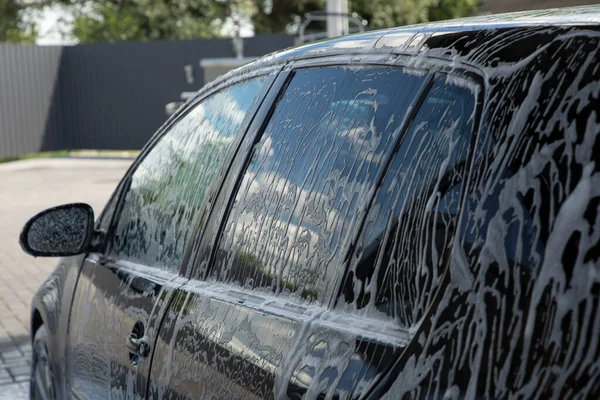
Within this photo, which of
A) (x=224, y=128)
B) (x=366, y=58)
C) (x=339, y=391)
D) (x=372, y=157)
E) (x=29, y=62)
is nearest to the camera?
→ (x=339, y=391)

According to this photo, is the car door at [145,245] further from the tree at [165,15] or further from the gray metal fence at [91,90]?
the tree at [165,15]

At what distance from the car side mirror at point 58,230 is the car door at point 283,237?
2.70 ft

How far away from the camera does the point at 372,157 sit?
5.63ft

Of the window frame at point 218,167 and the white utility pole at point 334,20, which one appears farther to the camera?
the white utility pole at point 334,20

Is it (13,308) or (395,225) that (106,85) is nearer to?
(13,308)

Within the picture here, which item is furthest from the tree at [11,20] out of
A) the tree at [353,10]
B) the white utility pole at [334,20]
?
the white utility pole at [334,20]

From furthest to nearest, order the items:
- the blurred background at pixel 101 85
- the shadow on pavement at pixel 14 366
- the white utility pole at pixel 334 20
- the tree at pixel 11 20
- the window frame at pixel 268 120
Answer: the tree at pixel 11 20 < the blurred background at pixel 101 85 < the white utility pole at pixel 334 20 < the shadow on pavement at pixel 14 366 < the window frame at pixel 268 120

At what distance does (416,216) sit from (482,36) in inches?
12.7

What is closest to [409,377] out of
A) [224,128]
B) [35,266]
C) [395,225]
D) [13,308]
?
[395,225]

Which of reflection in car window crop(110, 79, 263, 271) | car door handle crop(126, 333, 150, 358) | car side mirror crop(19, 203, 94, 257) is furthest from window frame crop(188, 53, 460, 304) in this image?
car side mirror crop(19, 203, 94, 257)

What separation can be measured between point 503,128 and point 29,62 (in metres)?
20.4

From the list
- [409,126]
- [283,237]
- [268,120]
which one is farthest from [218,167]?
[409,126]

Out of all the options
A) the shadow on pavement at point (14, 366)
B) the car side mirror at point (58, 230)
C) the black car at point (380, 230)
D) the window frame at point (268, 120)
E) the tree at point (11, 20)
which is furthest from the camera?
the tree at point (11, 20)

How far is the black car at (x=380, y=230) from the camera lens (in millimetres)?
1232
